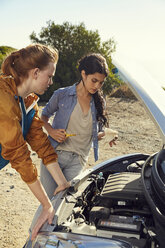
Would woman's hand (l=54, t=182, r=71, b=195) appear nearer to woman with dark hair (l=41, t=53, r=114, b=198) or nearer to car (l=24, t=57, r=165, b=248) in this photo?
car (l=24, t=57, r=165, b=248)

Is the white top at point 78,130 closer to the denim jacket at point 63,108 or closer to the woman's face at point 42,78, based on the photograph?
the denim jacket at point 63,108

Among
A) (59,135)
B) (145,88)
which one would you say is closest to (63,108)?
(59,135)

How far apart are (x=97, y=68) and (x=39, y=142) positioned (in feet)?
3.20

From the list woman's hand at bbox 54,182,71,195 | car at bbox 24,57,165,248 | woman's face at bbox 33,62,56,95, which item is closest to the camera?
car at bbox 24,57,165,248

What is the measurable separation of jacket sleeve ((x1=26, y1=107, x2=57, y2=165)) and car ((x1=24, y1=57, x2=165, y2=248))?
0.29 m

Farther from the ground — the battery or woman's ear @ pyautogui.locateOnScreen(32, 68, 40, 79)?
woman's ear @ pyautogui.locateOnScreen(32, 68, 40, 79)

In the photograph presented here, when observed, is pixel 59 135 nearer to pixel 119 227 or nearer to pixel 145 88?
pixel 145 88

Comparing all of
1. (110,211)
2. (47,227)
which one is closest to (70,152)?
(110,211)

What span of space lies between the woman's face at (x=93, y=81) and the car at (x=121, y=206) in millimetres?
328

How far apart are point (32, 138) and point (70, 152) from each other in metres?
0.68

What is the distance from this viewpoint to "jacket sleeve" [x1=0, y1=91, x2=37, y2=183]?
1679 millimetres

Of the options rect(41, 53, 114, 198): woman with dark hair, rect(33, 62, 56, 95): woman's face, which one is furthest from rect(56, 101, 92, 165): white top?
rect(33, 62, 56, 95): woman's face

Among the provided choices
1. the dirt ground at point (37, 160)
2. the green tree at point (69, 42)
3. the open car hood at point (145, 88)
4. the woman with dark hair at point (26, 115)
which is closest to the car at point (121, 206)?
the open car hood at point (145, 88)

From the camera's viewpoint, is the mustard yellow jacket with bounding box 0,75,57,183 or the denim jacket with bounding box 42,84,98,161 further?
the denim jacket with bounding box 42,84,98,161
